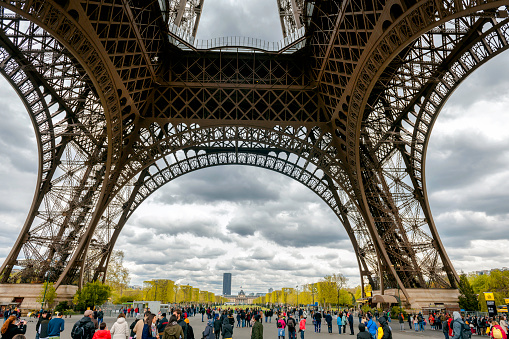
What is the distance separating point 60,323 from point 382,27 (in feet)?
67.0

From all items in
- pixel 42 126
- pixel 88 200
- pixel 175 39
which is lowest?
pixel 88 200

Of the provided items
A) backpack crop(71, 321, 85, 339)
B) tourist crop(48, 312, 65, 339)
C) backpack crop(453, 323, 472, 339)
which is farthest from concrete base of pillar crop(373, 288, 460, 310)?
tourist crop(48, 312, 65, 339)

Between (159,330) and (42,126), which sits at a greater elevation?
(42,126)

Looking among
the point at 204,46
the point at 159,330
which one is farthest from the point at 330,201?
the point at 159,330

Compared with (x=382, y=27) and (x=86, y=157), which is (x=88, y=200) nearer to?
(x=86, y=157)

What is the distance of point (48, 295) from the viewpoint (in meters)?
29.8

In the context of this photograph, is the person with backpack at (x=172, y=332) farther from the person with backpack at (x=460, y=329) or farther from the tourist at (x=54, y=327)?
the person with backpack at (x=460, y=329)

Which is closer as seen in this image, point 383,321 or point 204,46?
point 383,321

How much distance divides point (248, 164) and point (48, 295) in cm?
2623

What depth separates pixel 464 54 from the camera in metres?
23.9

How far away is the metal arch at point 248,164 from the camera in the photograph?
42.7 metres

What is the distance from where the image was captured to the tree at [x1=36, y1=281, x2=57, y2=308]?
29734 millimetres

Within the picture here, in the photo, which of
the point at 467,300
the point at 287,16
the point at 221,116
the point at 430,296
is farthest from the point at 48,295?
the point at 287,16

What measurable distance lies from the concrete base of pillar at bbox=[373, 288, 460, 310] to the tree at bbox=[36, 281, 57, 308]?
1145 inches
